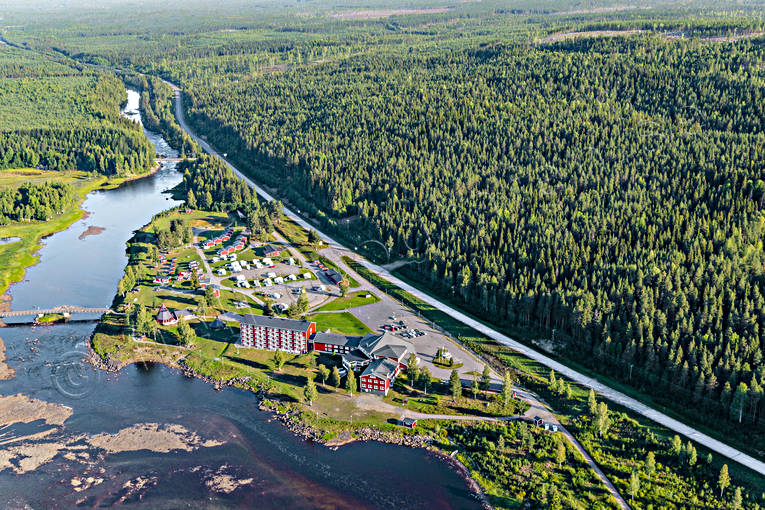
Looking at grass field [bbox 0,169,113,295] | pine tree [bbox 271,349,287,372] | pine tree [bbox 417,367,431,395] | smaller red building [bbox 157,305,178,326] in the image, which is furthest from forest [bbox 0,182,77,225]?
pine tree [bbox 417,367,431,395]

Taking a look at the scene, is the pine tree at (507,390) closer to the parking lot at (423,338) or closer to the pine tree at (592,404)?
the parking lot at (423,338)

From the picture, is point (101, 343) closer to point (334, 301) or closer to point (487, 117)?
point (334, 301)

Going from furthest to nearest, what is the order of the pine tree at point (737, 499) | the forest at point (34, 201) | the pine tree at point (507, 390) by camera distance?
the forest at point (34, 201) → the pine tree at point (507, 390) → the pine tree at point (737, 499)

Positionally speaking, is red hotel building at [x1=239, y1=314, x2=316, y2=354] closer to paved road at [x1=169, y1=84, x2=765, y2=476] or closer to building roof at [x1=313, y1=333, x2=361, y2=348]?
building roof at [x1=313, y1=333, x2=361, y2=348]

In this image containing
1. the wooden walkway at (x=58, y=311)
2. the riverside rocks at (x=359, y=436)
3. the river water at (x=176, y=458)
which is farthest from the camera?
the wooden walkway at (x=58, y=311)

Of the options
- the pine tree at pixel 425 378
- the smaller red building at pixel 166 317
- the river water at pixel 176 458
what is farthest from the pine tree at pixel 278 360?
the smaller red building at pixel 166 317

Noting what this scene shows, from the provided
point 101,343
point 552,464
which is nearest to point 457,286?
point 552,464

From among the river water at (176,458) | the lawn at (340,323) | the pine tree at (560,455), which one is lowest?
the river water at (176,458)

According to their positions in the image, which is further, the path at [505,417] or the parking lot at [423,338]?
the parking lot at [423,338]
